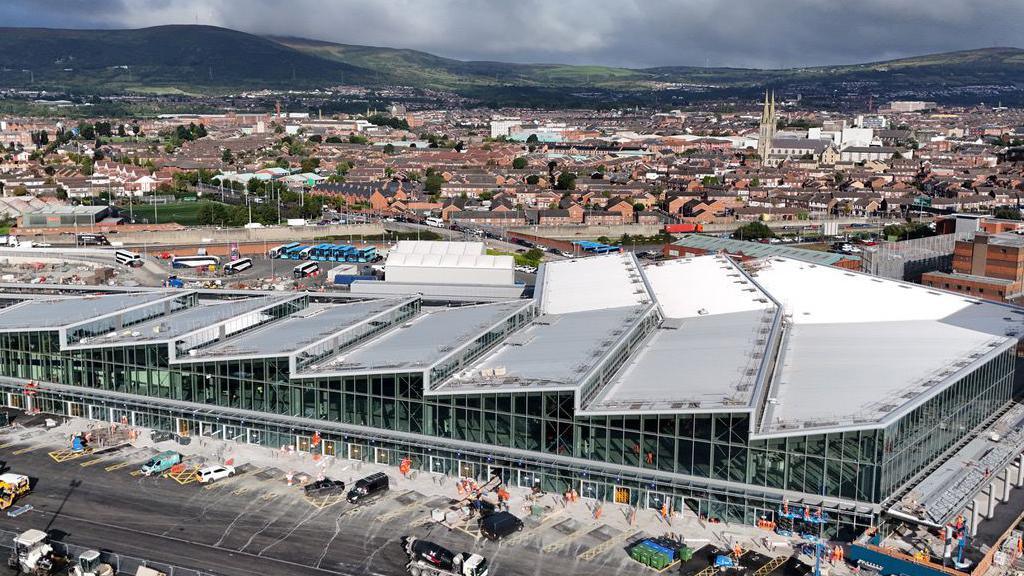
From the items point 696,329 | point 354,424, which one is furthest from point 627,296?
point 354,424

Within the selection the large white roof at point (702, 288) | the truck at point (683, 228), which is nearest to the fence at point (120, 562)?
the large white roof at point (702, 288)

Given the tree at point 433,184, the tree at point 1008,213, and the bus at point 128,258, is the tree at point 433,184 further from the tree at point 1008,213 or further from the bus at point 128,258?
the tree at point 1008,213

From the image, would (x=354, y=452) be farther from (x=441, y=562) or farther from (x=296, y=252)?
(x=296, y=252)

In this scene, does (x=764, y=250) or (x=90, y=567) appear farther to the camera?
(x=764, y=250)

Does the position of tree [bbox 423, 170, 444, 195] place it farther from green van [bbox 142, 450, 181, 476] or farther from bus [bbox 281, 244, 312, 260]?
green van [bbox 142, 450, 181, 476]

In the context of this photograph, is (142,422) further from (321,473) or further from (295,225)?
(295,225)

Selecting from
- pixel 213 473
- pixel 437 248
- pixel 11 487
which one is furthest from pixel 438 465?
pixel 437 248
